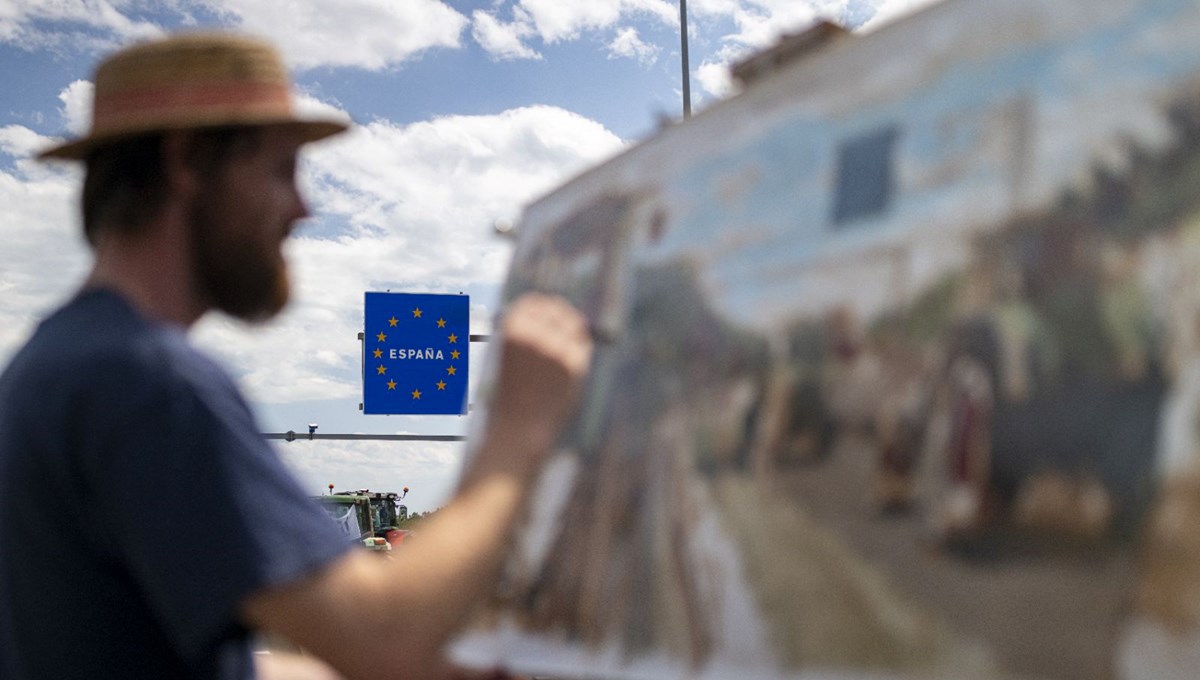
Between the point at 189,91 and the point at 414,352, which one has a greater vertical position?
the point at 414,352

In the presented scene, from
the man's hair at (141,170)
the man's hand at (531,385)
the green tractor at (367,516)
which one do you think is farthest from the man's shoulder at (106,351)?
the green tractor at (367,516)

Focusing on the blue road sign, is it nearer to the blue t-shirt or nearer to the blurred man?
the blurred man

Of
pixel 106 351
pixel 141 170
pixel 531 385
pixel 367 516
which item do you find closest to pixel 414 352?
pixel 367 516

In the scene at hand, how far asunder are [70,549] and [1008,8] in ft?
4.64

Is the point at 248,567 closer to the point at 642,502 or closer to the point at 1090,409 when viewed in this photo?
the point at 642,502

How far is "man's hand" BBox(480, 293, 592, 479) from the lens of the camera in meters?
1.77

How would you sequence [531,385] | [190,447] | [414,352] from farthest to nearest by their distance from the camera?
[414,352]
[531,385]
[190,447]

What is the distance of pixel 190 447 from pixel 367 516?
15.3 m

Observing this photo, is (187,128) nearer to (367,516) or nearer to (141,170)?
(141,170)

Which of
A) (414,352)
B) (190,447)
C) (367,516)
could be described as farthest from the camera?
(367,516)

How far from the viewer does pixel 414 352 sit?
13.8 metres

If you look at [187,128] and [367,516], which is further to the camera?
[367,516]

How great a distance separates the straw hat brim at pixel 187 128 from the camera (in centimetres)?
180

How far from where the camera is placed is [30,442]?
161 centimetres
